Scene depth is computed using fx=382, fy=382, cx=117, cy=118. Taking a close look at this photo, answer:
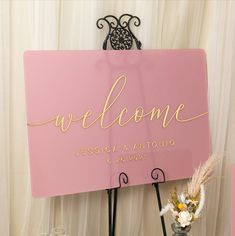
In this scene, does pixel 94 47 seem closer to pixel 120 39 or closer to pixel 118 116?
pixel 120 39

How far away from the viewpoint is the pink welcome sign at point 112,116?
1.28 metres

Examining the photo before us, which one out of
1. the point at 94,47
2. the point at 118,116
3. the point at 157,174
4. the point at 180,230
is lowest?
the point at 180,230

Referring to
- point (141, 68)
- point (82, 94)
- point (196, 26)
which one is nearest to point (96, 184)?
point (82, 94)

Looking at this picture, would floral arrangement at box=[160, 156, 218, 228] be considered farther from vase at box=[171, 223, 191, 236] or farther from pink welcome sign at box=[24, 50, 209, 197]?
pink welcome sign at box=[24, 50, 209, 197]

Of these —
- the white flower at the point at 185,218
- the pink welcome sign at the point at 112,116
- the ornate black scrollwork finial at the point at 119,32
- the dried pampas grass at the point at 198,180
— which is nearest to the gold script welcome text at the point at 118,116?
the pink welcome sign at the point at 112,116

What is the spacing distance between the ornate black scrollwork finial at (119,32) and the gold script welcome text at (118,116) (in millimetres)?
130

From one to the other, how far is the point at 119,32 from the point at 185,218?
2.31 ft

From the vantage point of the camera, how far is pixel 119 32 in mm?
1429

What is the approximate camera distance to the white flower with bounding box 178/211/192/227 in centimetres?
121

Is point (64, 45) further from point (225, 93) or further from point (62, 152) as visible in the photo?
point (225, 93)

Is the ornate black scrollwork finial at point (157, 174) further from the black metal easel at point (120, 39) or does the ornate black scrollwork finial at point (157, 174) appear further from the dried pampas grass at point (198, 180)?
the dried pampas grass at point (198, 180)

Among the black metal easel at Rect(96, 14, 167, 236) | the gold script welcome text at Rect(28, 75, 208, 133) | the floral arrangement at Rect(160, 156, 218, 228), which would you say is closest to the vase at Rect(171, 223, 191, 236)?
the floral arrangement at Rect(160, 156, 218, 228)

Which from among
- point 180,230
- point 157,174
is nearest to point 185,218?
point 180,230

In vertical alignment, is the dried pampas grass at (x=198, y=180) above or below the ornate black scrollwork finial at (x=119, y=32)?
below
